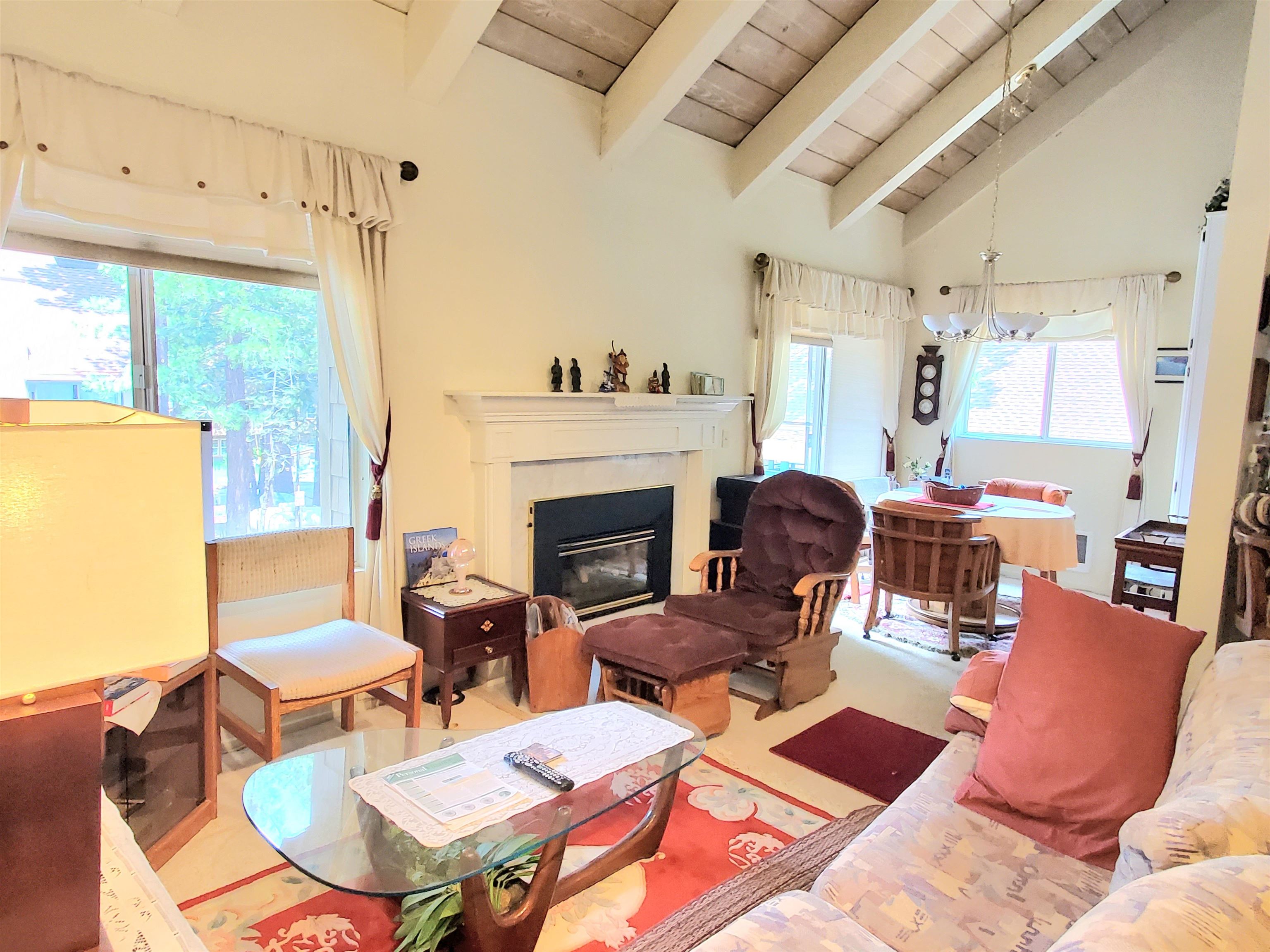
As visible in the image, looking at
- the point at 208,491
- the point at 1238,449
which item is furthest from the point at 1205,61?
the point at 208,491

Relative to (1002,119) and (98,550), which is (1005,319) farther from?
(98,550)

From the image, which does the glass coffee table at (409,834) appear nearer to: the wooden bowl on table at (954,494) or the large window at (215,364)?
the large window at (215,364)

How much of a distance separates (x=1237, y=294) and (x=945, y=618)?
272 cm

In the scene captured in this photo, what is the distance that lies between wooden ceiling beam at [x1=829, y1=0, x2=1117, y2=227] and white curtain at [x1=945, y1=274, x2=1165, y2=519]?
1359 mm

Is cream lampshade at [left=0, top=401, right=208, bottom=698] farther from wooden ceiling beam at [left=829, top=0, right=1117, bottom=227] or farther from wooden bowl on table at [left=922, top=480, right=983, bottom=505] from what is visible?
wooden ceiling beam at [left=829, top=0, right=1117, bottom=227]

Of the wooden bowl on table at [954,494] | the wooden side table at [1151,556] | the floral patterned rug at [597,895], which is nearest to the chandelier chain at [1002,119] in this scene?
the wooden bowl on table at [954,494]

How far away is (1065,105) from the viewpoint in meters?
5.10

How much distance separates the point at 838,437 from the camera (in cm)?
588

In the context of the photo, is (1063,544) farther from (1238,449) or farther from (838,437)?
(838,437)

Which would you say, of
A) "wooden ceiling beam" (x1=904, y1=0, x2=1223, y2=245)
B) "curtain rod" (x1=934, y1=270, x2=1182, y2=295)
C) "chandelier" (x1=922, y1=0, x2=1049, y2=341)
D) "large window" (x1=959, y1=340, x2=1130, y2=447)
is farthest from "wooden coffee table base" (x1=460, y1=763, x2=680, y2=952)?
"wooden ceiling beam" (x1=904, y1=0, x2=1223, y2=245)

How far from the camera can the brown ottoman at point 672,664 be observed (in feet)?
9.11

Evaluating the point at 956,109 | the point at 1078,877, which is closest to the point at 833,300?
the point at 956,109

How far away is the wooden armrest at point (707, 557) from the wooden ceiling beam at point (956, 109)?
2.80 meters

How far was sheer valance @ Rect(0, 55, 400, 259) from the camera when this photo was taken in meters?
2.14
